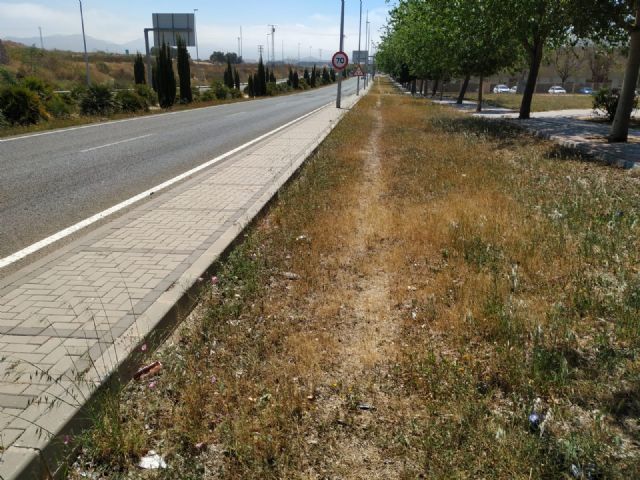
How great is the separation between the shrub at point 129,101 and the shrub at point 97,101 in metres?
0.97

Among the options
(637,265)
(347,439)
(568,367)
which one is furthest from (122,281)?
(637,265)

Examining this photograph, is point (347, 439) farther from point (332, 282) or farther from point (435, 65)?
point (435, 65)

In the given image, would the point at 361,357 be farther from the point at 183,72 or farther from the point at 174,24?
the point at 174,24

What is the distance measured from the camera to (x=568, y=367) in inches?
120

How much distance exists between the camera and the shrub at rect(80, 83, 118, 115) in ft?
77.5

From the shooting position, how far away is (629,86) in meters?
12.0

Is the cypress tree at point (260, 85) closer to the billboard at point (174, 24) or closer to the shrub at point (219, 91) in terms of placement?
the billboard at point (174, 24)

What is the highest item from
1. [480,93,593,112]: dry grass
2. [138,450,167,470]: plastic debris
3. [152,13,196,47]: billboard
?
[152,13,196,47]: billboard

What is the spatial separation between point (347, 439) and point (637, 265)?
3.45 metres

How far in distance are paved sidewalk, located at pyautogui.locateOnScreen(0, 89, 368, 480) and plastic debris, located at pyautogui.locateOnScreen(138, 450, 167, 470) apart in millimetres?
416

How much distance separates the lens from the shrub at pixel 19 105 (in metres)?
18.2

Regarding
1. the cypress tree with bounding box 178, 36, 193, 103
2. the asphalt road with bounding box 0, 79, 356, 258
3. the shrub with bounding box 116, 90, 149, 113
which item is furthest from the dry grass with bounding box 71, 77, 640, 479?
the cypress tree with bounding box 178, 36, 193, 103

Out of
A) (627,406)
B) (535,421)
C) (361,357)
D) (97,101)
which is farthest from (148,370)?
(97,101)

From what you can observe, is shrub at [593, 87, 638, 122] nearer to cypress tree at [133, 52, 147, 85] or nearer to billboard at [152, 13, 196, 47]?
cypress tree at [133, 52, 147, 85]
